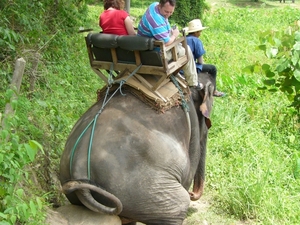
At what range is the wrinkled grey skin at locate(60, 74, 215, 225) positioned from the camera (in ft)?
13.5

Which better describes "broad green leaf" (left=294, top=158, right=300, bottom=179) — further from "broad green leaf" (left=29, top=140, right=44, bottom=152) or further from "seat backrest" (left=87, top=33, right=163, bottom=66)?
"broad green leaf" (left=29, top=140, right=44, bottom=152)

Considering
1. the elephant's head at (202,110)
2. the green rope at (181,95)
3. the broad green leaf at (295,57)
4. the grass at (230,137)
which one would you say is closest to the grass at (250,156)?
the grass at (230,137)

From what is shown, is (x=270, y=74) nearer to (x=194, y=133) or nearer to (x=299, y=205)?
(x=299, y=205)

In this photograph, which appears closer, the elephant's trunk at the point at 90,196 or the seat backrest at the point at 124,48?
Answer: the elephant's trunk at the point at 90,196

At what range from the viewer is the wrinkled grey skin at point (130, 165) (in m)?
4.12

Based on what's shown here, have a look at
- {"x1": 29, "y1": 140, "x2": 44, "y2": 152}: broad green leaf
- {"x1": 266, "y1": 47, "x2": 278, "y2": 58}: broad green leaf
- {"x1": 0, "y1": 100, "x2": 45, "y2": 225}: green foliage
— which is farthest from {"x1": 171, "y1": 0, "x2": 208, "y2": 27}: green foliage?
{"x1": 29, "y1": 140, "x2": 44, "y2": 152}: broad green leaf

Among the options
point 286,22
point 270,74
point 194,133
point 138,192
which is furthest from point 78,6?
point 286,22

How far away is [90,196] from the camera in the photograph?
4.07 meters

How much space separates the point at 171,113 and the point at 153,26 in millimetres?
784

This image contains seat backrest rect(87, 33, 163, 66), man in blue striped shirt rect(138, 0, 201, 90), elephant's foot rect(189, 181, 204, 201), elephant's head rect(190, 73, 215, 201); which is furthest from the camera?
elephant's foot rect(189, 181, 204, 201)

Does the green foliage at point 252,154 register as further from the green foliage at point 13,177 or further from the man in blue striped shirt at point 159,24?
the green foliage at point 13,177

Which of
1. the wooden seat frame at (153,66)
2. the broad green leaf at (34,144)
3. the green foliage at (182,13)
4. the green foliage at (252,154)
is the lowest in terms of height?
the green foliage at (182,13)

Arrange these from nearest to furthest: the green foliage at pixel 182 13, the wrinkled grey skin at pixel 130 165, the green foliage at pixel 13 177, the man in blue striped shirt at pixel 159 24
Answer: the green foliage at pixel 13 177
the wrinkled grey skin at pixel 130 165
the man in blue striped shirt at pixel 159 24
the green foliage at pixel 182 13

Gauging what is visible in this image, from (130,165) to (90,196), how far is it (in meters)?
0.39
